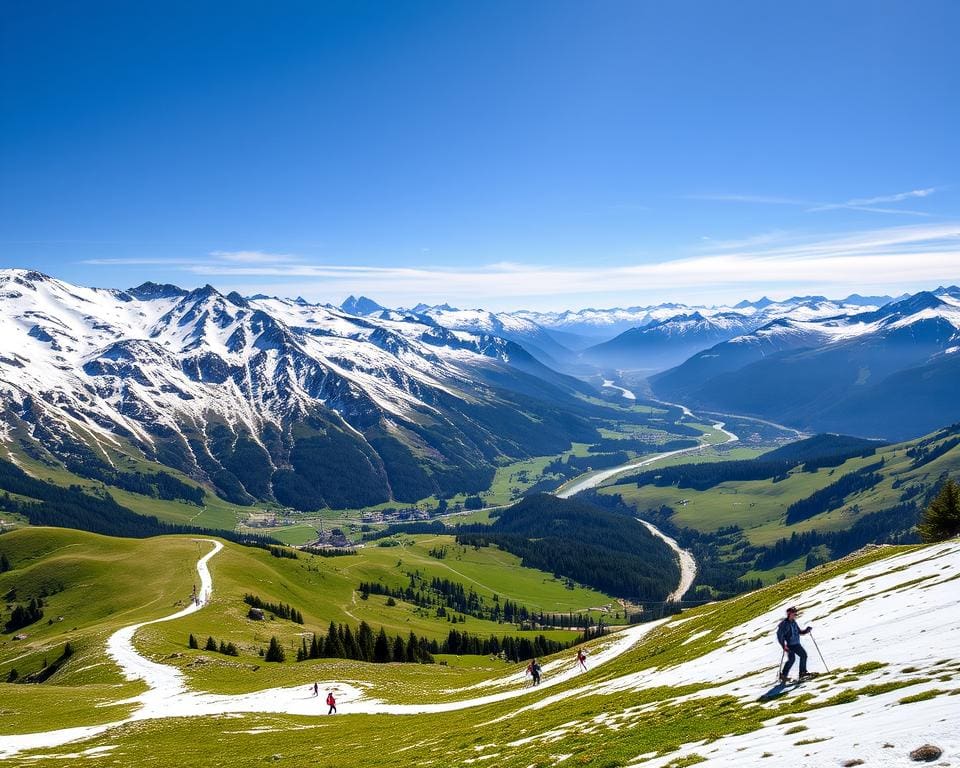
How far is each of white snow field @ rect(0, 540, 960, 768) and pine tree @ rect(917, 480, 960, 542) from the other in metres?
20.0

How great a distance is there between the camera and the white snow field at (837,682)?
17.5 m

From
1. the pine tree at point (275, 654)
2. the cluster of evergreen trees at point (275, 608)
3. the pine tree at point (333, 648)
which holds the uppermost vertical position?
the pine tree at point (275, 654)

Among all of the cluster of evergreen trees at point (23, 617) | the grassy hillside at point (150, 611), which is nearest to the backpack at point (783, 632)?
the grassy hillside at point (150, 611)

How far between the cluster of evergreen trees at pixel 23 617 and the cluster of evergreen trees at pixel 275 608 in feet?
173

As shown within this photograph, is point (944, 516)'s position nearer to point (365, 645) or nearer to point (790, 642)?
point (790, 642)

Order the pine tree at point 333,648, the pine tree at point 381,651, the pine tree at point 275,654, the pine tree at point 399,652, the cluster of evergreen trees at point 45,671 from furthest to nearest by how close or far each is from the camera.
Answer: the pine tree at point 399,652 → the pine tree at point 381,651 → the pine tree at point 333,648 → the pine tree at point 275,654 → the cluster of evergreen trees at point 45,671

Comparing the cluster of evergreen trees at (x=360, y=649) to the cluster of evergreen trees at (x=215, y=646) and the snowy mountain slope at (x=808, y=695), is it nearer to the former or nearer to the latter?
the cluster of evergreen trees at (x=215, y=646)

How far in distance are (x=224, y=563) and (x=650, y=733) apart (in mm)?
181129

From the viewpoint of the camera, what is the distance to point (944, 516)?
65.7 metres

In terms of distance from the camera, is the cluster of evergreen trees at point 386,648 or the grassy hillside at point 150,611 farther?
the cluster of evergreen trees at point 386,648

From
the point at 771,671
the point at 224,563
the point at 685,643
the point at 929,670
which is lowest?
the point at 224,563

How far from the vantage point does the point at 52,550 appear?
196125 mm

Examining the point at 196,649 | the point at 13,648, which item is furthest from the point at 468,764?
the point at 13,648

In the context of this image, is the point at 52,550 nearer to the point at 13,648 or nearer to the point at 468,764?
the point at 13,648
